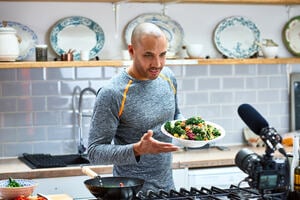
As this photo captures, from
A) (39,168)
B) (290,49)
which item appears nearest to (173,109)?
(39,168)

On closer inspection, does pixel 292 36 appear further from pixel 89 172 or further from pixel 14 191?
pixel 14 191

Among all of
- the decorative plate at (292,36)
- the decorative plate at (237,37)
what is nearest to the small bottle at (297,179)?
the decorative plate at (237,37)

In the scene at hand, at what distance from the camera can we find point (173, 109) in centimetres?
353

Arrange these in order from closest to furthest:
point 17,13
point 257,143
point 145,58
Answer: point 145,58 → point 17,13 → point 257,143

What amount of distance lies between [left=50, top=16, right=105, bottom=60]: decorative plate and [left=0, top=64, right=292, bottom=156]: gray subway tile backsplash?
16cm

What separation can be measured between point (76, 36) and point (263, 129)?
284 centimetres

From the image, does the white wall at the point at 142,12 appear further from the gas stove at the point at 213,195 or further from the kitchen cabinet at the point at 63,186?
the gas stove at the point at 213,195

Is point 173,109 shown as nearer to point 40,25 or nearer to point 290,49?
point 40,25

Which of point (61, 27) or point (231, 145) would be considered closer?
point (61, 27)

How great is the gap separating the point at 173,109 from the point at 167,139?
0.56 feet

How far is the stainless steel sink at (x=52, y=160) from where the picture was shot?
4461mm

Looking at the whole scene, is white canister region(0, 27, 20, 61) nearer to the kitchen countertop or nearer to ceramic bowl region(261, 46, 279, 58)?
the kitchen countertop

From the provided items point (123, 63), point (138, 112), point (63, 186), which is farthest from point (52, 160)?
point (138, 112)

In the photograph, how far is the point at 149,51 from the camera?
3352 millimetres
